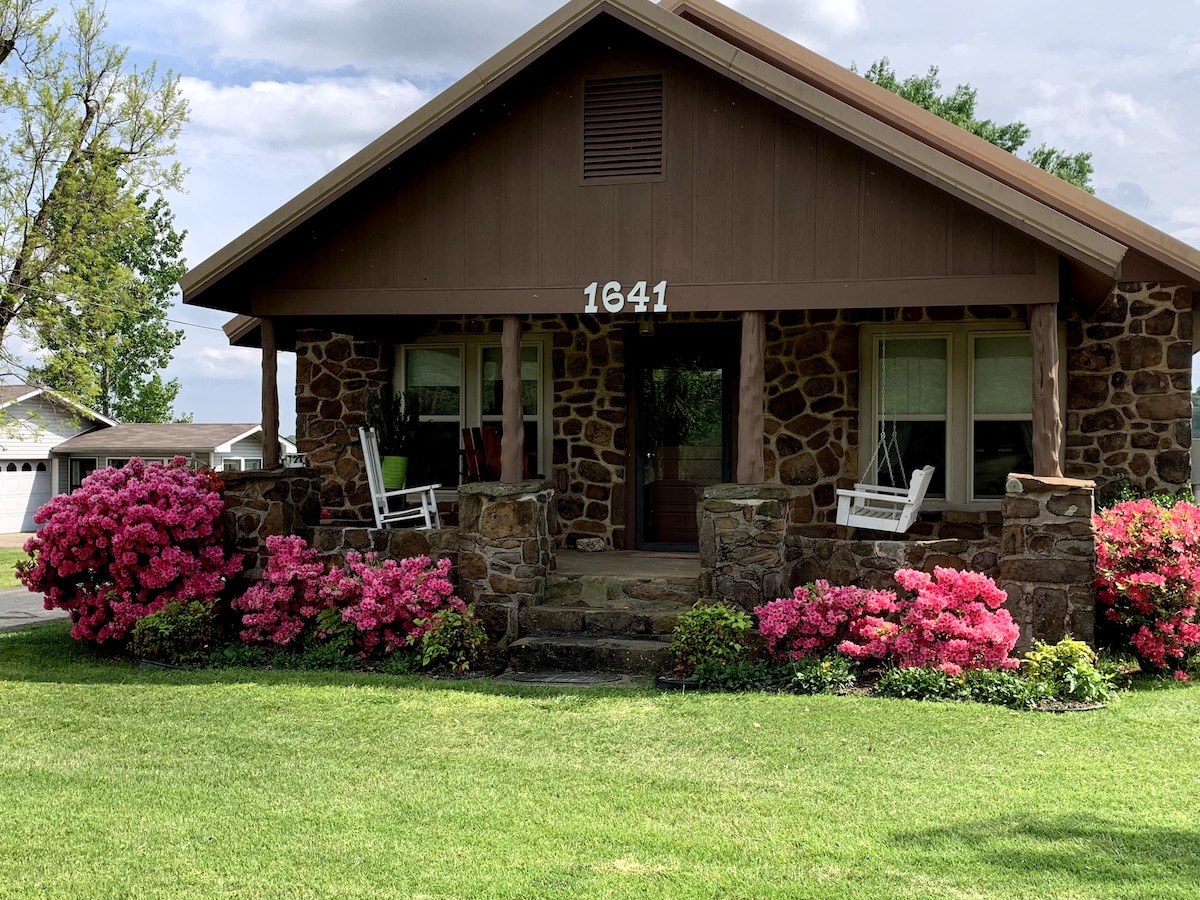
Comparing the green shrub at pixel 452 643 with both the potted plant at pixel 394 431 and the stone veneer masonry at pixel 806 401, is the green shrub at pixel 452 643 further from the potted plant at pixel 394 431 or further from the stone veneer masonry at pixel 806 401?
the stone veneer masonry at pixel 806 401

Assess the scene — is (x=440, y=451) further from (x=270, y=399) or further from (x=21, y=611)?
(x=21, y=611)

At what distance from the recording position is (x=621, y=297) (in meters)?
8.20

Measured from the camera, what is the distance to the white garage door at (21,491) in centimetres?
2853

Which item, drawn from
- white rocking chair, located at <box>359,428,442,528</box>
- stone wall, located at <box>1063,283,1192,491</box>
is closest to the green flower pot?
white rocking chair, located at <box>359,428,442,528</box>

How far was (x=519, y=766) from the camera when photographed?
5.14 metres

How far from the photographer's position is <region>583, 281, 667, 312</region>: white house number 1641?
815 centimetres

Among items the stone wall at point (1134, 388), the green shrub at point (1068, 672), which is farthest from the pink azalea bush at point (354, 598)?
the stone wall at point (1134, 388)

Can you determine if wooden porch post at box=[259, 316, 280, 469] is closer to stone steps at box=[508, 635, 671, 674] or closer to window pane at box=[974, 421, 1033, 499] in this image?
stone steps at box=[508, 635, 671, 674]

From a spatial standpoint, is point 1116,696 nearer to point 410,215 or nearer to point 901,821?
point 901,821

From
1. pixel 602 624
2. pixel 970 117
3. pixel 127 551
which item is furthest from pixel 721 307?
pixel 970 117

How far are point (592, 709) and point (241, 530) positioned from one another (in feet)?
12.7

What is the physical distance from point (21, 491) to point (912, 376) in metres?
27.4

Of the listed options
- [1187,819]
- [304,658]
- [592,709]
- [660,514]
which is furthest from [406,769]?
[660,514]

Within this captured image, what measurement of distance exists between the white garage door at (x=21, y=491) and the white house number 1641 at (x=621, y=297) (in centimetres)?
2517
